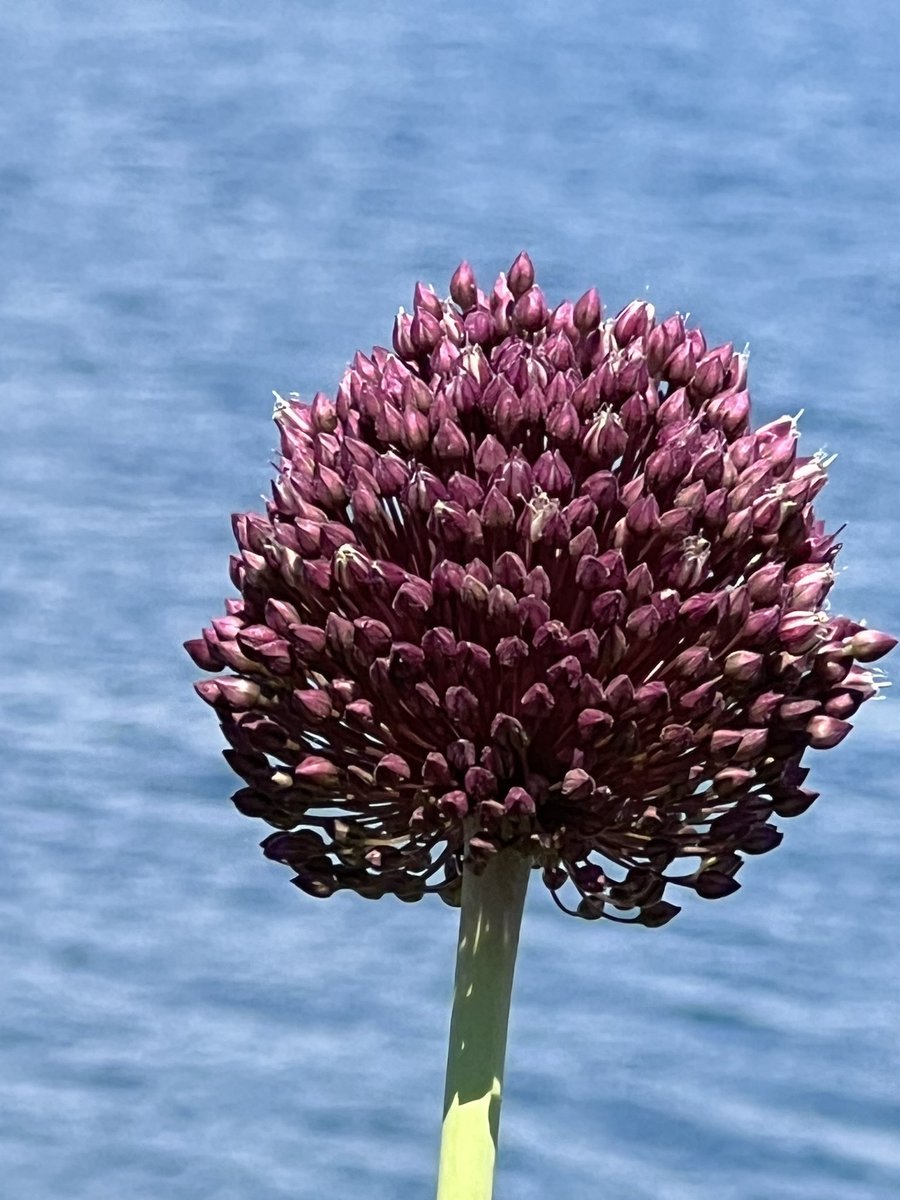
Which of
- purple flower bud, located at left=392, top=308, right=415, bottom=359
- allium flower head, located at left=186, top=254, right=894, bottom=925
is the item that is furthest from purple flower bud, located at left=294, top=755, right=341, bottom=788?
purple flower bud, located at left=392, top=308, right=415, bottom=359

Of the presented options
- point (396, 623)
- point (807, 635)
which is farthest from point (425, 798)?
point (807, 635)

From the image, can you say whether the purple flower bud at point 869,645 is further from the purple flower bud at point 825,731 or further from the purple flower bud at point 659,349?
the purple flower bud at point 659,349

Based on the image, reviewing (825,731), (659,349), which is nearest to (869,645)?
(825,731)

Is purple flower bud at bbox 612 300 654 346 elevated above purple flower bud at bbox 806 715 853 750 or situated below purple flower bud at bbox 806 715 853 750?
above

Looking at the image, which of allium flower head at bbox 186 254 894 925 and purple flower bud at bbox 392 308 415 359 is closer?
allium flower head at bbox 186 254 894 925

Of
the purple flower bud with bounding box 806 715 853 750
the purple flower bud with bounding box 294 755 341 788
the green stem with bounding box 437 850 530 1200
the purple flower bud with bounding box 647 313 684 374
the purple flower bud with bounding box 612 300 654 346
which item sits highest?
the purple flower bud with bounding box 612 300 654 346

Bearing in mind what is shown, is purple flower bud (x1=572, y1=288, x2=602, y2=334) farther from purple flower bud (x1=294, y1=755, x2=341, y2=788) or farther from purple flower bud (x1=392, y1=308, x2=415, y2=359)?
purple flower bud (x1=294, y1=755, x2=341, y2=788)

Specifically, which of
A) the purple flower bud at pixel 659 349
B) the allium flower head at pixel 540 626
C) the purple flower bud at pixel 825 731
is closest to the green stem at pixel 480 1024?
the allium flower head at pixel 540 626

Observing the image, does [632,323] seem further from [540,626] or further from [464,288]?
[540,626]
